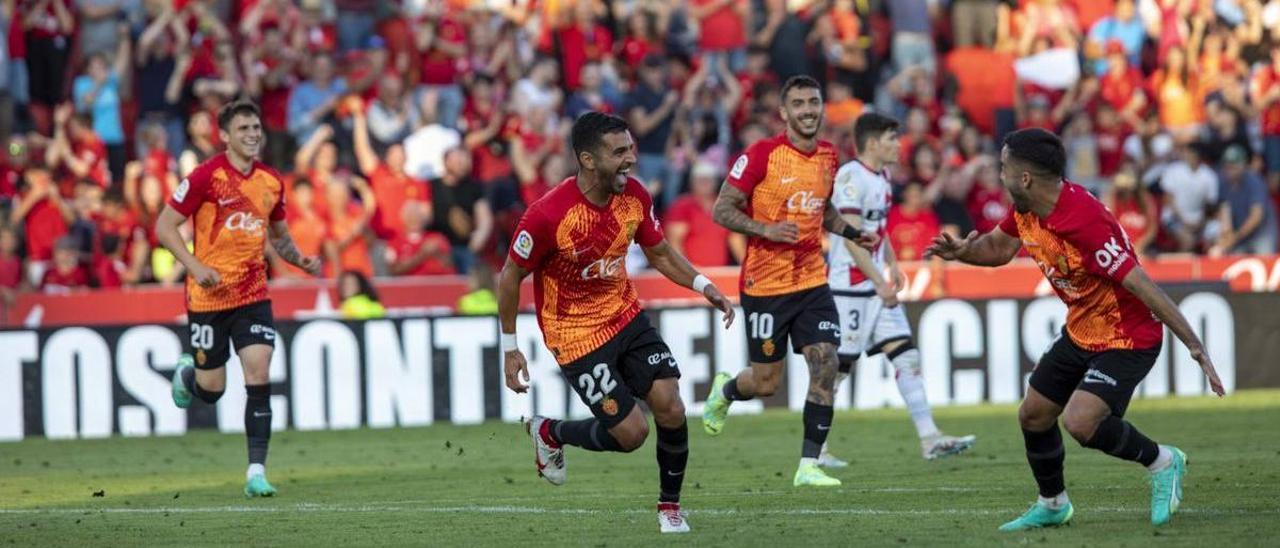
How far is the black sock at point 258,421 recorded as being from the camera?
1326 cm

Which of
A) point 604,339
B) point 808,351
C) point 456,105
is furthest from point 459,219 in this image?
point 604,339

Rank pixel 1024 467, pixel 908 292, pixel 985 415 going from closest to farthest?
pixel 1024 467 < pixel 985 415 < pixel 908 292

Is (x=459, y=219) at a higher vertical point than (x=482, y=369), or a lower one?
higher

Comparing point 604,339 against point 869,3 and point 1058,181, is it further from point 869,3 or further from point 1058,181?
point 869,3

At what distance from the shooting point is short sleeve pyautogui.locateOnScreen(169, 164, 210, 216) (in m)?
13.1

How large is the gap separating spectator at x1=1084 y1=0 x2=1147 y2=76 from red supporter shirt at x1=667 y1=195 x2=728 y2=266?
8086 mm

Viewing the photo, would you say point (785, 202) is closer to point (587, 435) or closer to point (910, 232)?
point (587, 435)

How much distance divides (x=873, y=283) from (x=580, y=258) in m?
4.24

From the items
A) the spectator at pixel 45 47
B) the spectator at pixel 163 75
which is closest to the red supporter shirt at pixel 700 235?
the spectator at pixel 163 75

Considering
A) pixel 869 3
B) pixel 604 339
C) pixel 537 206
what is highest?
pixel 869 3

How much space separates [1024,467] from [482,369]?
6.85m

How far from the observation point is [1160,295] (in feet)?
31.2

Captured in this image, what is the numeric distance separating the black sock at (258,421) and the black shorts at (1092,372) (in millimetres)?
5621

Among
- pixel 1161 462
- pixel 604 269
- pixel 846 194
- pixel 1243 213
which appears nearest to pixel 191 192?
pixel 604 269
